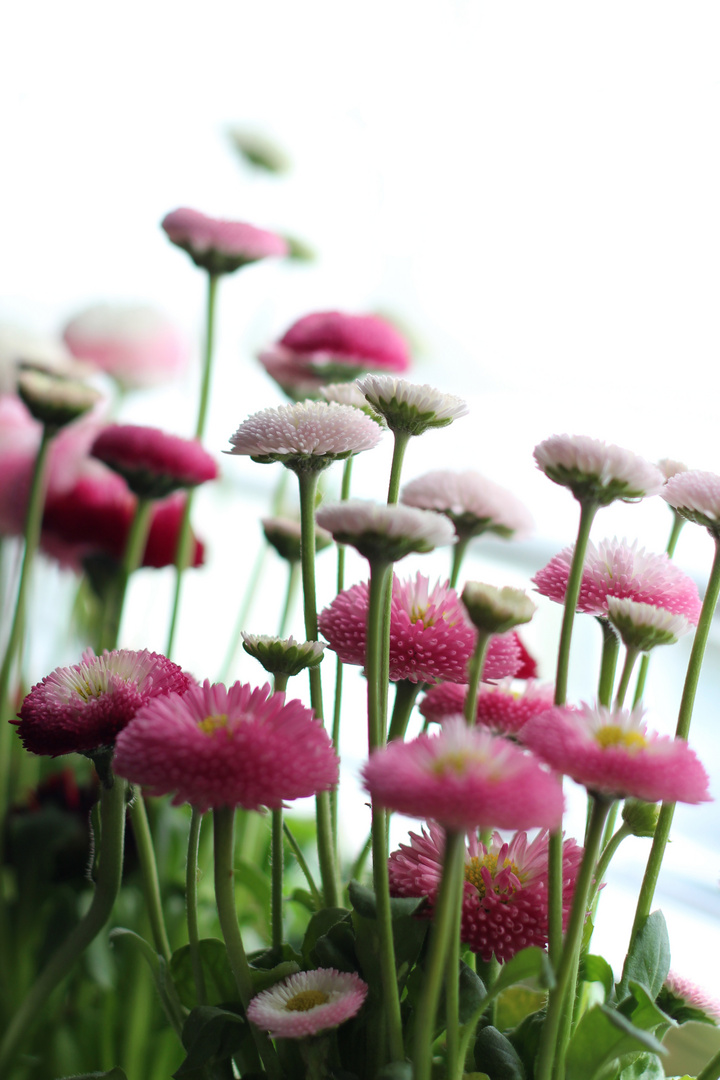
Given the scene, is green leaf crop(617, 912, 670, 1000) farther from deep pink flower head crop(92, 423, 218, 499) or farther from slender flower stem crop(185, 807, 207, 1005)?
deep pink flower head crop(92, 423, 218, 499)

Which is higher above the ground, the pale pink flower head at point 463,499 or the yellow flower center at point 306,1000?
the pale pink flower head at point 463,499

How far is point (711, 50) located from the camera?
614 mm

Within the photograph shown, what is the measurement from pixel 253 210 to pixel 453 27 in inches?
10.4

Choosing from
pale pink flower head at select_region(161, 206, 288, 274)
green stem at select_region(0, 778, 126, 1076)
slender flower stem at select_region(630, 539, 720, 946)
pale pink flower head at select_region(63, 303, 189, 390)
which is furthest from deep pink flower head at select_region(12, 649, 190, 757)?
pale pink flower head at select_region(63, 303, 189, 390)

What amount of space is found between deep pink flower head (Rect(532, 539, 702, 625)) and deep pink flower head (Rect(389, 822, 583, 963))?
7 centimetres

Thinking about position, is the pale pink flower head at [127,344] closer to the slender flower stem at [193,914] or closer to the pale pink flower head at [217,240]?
the pale pink flower head at [217,240]

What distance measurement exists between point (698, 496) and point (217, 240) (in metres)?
0.30

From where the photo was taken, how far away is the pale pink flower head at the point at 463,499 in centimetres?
26

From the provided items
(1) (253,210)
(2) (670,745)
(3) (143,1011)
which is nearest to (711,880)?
(3) (143,1011)

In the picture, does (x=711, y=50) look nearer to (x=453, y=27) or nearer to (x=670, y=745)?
(x=453, y=27)

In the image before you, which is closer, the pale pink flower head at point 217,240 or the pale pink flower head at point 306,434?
the pale pink flower head at point 306,434

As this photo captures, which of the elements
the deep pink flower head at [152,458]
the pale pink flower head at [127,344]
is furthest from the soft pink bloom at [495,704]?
the pale pink flower head at [127,344]

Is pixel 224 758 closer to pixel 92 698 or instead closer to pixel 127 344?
pixel 92 698

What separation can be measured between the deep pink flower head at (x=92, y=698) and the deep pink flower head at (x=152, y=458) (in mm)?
180
